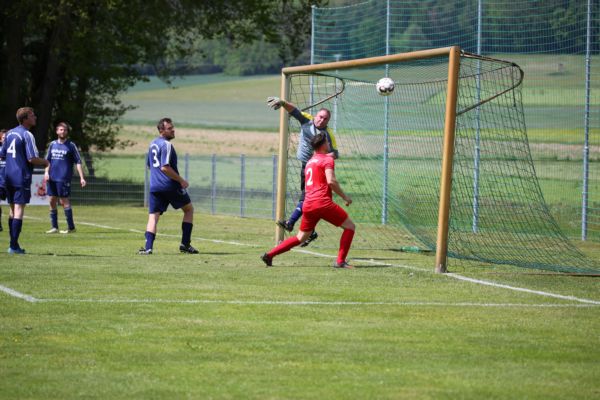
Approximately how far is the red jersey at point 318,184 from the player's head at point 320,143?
8 centimetres

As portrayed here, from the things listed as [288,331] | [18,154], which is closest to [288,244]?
[18,154]

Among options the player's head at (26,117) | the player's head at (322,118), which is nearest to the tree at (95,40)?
the player's head at (26,117)

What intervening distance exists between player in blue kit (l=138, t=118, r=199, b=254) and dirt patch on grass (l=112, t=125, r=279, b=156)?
43.5m

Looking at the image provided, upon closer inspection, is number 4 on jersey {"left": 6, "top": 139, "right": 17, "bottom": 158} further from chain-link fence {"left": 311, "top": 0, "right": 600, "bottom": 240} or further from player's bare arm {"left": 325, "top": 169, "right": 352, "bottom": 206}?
chain-link fence {"left": 311, "top": 0, "right": 600, "bottom": 240}

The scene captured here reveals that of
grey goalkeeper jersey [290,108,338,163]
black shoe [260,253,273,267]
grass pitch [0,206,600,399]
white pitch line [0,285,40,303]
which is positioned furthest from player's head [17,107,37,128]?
white pitch line [0,285,40,303]

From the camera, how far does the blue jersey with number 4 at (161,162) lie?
51.4 ft

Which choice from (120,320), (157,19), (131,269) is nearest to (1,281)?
(131,269)

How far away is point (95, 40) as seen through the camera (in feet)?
114

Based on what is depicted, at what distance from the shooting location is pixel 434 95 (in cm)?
1817

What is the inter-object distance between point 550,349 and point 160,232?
548 inches

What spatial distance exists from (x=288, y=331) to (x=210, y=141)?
210 ft

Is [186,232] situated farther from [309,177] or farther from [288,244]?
[309,177]

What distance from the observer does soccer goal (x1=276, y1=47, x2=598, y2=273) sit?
1466cm

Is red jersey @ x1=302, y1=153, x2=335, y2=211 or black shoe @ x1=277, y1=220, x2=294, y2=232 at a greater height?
red jersey @ x1=302, y1=153, x2=335, y2=211
